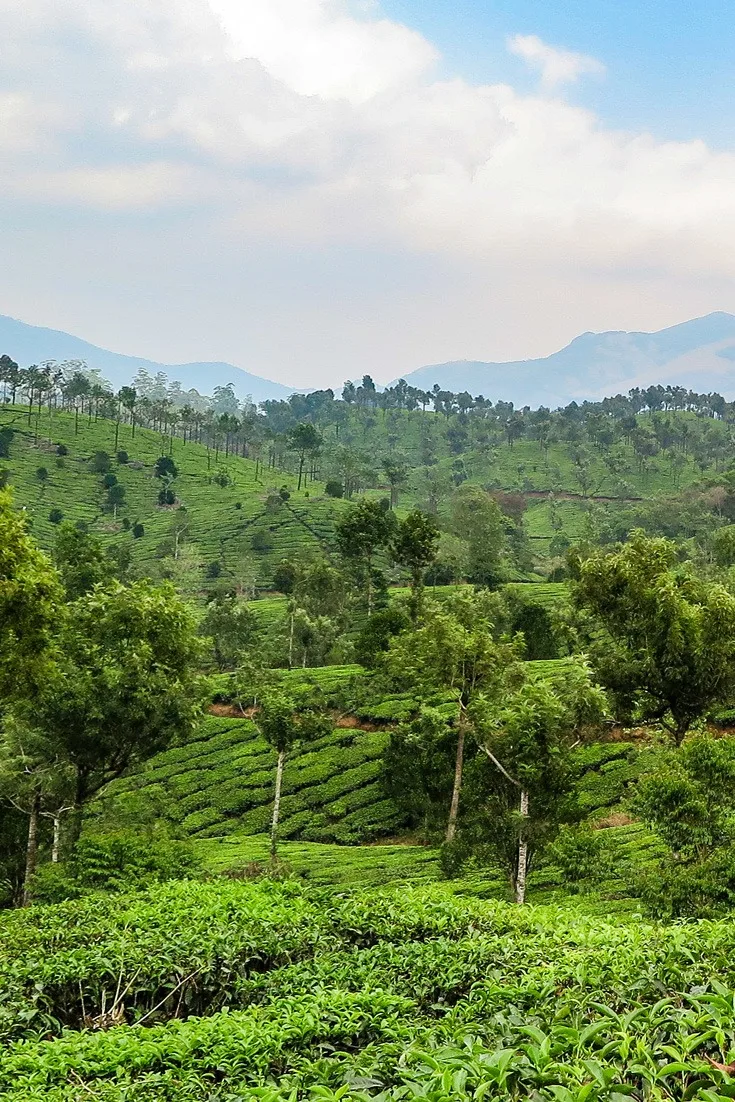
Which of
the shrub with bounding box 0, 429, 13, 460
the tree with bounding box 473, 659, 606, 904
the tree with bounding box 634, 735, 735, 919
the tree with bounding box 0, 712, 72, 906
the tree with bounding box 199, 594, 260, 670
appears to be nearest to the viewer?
the tree with bounding box 634, 735, 735, 919

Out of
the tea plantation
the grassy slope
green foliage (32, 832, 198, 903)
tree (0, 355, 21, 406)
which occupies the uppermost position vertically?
tree (0, 355, 21, 406)

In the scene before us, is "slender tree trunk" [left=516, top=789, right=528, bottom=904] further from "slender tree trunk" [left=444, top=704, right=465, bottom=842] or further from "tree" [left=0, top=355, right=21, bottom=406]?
"tree" [left=0, top=355, right=21, bottom=406]

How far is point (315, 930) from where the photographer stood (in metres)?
8.94

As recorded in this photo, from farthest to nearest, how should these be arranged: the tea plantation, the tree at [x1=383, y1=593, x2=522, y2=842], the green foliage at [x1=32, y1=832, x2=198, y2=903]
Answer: the tree at [x1=383, y1=593, x2=522, y2=842] < the green foliage at [x1=32, y1=832, x2=198, y2=903] < the tea plantation

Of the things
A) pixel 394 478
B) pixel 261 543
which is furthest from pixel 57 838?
pixel 394 478

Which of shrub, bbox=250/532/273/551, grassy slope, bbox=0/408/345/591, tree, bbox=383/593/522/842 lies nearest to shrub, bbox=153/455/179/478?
grassy slope, bbox=0/408/345/591

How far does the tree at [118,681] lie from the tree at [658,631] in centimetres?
993

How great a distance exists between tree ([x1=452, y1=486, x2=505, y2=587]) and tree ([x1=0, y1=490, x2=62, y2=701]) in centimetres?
6135

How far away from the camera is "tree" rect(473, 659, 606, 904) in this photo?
706 inches

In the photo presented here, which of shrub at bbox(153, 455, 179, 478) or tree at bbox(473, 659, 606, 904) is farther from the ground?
shrub at bbox(153, 455, 179, 478)

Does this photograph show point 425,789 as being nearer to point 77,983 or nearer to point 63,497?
point 77,983

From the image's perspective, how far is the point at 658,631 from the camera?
20.1 metres

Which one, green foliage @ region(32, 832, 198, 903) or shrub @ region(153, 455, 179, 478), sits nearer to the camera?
green foliage @ region(32, 832, 198, 903)

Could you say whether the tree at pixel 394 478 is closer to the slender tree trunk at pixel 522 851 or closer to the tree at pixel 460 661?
the tree at pixel 460 661
